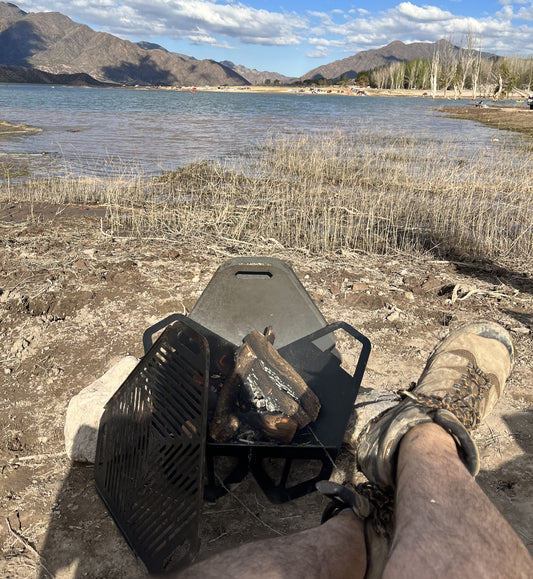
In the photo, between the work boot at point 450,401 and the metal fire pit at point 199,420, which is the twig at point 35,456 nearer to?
the metal fire pit at point 199,420

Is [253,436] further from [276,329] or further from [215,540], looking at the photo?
[276,329]

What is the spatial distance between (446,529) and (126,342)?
252cm

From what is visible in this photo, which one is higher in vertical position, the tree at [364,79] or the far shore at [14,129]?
the tree at [364,79]

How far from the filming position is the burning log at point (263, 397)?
1.90 metres

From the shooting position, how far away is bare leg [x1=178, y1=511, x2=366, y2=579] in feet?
3.78

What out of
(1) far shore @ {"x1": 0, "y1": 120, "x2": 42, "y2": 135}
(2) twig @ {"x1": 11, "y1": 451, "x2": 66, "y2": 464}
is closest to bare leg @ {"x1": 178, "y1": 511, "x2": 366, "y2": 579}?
(2) twig @ {"x1": 11, "y1": 451, "x2": 66, "y2": 464}

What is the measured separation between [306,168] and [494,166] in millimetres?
4082

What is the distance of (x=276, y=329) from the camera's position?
2.43 m

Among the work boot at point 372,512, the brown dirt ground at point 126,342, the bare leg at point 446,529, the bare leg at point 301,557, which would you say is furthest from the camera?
the brown dirt ground at point 126,342

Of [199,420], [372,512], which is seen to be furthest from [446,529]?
[199,420]

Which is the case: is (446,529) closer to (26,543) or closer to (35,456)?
(26,543)

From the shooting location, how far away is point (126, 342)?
315 centimetres

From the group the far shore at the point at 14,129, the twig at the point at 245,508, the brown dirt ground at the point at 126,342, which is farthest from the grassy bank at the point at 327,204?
the far shore at the point at 14,129

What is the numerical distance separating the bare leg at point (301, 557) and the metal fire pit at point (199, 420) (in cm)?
22
